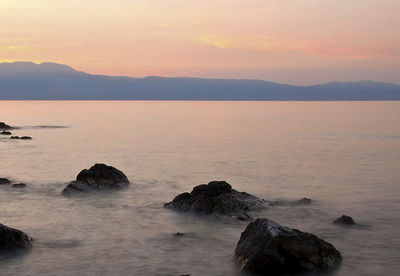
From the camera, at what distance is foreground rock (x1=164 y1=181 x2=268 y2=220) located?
16.1m

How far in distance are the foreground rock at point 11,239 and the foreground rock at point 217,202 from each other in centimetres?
583

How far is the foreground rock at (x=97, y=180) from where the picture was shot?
20.4 meters

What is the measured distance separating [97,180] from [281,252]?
466 inches

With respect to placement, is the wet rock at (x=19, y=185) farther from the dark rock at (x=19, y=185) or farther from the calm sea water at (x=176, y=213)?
the calm sea water at (x=176, y=213)

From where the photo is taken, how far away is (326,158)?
35000mm

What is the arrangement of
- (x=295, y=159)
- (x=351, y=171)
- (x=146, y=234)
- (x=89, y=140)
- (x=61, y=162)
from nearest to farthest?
(x=146, y=234)
(x=351, y=171)
(x=61, y=162)
(x=295, y=159)
(x=89, y=140)

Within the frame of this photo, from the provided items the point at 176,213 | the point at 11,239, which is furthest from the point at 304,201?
the point at 11,239

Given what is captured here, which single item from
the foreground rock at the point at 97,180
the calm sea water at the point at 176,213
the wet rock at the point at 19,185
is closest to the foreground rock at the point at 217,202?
the calm sea water at the point at 176,213

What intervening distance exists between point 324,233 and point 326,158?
21.2m

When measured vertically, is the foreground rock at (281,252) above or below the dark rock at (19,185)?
above

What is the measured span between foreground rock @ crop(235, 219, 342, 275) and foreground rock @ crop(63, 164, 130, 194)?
1059 centimetres

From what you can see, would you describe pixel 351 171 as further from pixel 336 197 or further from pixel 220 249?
pixel 220 249

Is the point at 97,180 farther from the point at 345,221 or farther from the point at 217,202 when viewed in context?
the point at 345,221

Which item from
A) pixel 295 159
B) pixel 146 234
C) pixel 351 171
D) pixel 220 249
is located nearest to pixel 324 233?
pixel 220 249
